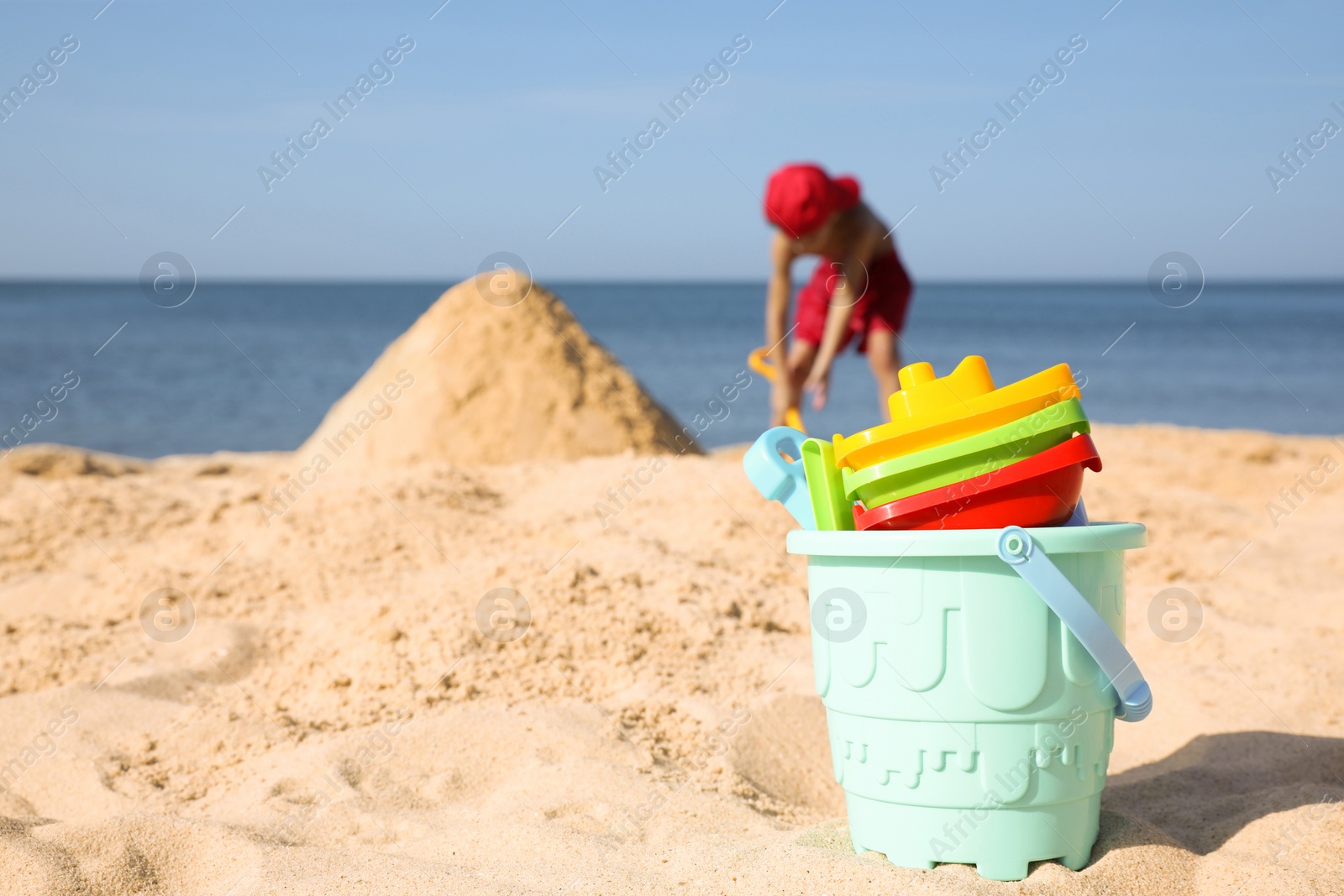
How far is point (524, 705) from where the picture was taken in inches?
90.0

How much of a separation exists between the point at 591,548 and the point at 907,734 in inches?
69.0

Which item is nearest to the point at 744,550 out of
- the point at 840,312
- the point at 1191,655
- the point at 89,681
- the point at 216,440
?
the point at 1191,655

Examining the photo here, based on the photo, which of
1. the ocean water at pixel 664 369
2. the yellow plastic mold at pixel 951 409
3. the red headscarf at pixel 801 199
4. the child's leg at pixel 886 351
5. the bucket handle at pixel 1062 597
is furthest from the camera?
the ocean water at pixel 664 369

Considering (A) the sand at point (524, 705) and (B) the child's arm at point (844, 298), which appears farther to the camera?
(B) the child's arm at point (844, 298)

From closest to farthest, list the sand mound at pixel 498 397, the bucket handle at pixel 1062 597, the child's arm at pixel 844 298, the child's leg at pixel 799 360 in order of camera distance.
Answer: the bucket handle at pixel 1062 597 < the child's arm at pixel 844 298 < the child's leg at pixel 799 360 < the sand mound at pixel 498 397

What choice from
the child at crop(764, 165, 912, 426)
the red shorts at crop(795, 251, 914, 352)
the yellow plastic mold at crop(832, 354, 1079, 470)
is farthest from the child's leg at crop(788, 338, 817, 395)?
the yellow plastic mold at crop(832, 354, 1079, 470)

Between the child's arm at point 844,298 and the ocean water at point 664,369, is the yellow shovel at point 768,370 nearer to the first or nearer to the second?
the child's arm at point 844,298

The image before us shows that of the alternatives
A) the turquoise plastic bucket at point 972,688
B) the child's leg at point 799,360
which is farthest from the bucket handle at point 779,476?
the child's leg at point 799,360

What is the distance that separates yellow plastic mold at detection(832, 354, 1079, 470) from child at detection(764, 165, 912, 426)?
2677mm

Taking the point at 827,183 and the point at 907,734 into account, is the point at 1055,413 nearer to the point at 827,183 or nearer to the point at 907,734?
the point at 907,734

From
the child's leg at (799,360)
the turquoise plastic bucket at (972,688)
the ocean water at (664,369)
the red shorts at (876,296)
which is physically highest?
the ocean water at (664,369)

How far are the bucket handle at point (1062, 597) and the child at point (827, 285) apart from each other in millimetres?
2924

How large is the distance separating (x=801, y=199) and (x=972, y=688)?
121 inches

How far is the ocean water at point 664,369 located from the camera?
1095cm
